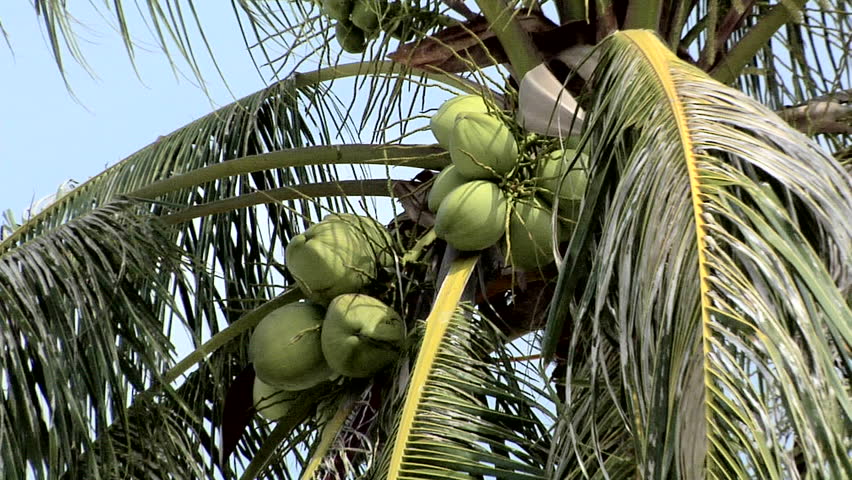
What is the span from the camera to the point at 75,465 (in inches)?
103

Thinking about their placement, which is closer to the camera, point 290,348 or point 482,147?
point 482,147

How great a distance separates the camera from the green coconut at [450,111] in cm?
269

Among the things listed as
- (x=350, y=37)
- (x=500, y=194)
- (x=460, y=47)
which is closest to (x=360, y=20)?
(x=350, y=37)

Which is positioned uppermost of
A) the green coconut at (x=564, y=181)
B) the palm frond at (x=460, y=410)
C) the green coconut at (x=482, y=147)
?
the green coconut at (x=482, y=147)

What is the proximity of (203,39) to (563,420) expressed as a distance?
3.12 ft

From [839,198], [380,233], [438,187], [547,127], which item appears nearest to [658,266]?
[839,198]

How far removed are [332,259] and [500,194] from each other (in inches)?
16.5

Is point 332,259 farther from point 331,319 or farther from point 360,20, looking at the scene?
point 360,20

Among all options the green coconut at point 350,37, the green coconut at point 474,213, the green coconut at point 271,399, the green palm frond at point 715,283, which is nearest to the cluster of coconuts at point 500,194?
the green coconut at point 474,213

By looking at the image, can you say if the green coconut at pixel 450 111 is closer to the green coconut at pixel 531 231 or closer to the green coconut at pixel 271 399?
the green coconut at pixel 531 231

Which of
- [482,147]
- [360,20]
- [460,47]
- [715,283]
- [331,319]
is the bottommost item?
[331,319]

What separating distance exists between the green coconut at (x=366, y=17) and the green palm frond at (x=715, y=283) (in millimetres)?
973

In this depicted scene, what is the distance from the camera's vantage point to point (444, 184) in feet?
8.74

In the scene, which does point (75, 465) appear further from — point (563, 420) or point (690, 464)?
point (690, 464)
